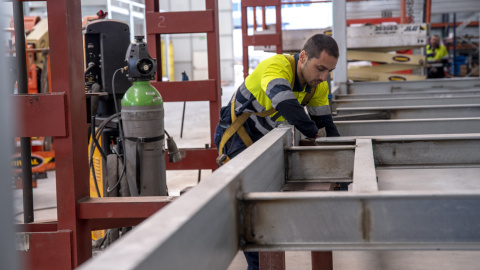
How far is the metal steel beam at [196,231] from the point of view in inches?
36.0

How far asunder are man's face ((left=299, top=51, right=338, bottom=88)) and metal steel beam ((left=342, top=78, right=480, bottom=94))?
3.74 metres

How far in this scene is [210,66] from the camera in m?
4.67

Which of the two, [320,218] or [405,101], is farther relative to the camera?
[405,101]

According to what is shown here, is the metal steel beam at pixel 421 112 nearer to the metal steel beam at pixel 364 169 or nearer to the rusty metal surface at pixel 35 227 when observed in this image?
the metal steel beam at pixel 364 169

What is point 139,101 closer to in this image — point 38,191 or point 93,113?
point 93,113

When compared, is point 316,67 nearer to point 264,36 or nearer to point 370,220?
point 370,220

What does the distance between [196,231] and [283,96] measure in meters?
1.82

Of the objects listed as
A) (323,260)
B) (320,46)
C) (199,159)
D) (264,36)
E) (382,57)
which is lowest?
(323,260)

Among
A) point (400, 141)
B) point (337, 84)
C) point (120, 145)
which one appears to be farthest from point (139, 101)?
point (337, 84)

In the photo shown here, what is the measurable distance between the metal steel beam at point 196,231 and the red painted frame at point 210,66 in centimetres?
272

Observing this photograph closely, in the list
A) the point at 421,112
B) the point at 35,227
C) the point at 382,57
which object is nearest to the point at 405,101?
the point at 421,112

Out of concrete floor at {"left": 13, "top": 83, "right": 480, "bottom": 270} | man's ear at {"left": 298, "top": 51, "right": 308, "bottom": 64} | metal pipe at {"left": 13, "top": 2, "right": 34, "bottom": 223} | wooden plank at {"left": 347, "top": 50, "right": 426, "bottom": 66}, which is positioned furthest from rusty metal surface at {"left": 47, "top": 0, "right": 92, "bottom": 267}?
wooden plank at {"left": 347, "top": 50, "right": 426, "bottom": 66}

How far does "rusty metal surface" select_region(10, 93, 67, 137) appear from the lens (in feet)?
8.18

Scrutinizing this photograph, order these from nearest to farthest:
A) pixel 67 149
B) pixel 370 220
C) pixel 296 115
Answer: pixel 370 220 < pixel 67 149 < pixel 296 115
